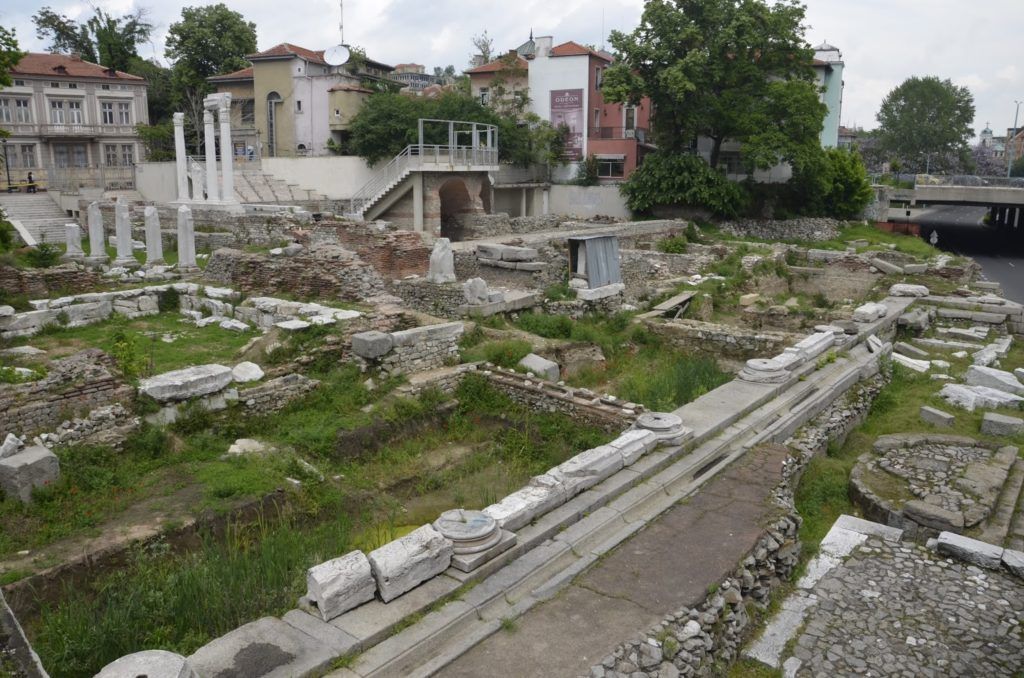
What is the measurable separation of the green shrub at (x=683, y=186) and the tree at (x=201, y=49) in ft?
79.7

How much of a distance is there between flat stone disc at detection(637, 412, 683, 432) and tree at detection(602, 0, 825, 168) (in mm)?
24460

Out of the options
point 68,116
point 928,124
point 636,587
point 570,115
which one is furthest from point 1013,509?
point 928,124

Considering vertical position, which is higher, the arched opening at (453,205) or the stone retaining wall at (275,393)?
the arched opening at (453,205)

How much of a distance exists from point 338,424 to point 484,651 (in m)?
4.80

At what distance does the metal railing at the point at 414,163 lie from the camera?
2992 centimetres

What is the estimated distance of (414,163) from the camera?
2977cm

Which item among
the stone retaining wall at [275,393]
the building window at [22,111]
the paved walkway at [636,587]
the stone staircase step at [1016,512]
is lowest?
the stone staircase step at [1016,512]

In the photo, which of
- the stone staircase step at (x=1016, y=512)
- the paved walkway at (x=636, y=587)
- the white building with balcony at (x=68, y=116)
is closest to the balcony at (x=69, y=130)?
the white building with balcony at (x=68, y=116)

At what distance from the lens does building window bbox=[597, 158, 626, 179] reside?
38.1 m

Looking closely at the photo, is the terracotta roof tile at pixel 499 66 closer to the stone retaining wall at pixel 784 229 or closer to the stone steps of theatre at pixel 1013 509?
the stone retaining wall at pixel 784 229

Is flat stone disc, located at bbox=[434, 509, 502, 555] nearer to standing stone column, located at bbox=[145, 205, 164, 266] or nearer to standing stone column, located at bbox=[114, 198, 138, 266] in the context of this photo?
standing stone column, located at bbox=[145, 205, 164, 266]

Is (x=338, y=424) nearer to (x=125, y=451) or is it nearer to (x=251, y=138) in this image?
(x=125, y=451)

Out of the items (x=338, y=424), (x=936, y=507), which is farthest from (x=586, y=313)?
(x=936, y=507)

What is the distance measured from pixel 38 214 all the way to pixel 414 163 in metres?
A: 14.5
